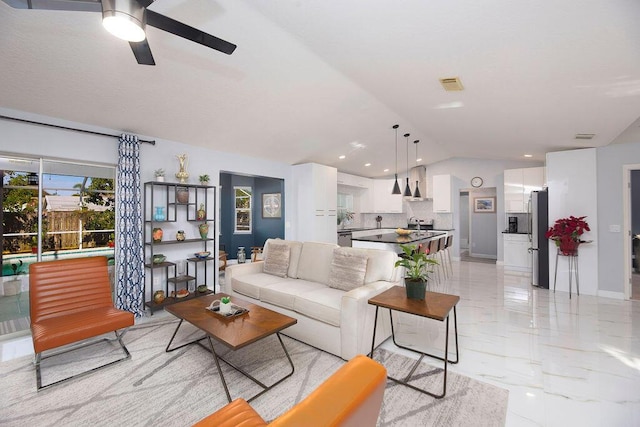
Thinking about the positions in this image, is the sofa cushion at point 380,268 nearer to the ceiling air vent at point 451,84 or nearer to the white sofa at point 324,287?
the white sofa at point 324,287

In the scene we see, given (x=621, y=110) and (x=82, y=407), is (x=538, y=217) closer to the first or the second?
(x=621, y=110)

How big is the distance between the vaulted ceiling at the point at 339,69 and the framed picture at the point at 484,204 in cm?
367

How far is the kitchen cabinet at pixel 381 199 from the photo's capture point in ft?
29.2

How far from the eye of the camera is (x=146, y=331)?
333 centimetres

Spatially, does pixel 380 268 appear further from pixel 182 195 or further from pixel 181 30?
pixel 182 195

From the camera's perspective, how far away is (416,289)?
2447 millimetres

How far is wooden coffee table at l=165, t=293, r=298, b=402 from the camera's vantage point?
2.12 metres

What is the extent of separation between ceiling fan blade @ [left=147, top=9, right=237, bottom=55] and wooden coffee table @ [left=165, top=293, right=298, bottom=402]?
2023mm

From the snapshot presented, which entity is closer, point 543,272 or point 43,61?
point 43,61

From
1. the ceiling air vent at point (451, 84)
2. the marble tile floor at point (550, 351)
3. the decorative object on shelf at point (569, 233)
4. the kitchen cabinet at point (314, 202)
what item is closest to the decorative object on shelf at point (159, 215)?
the marble tile floor at point (550, 351)

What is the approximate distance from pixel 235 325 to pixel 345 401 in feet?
6.22

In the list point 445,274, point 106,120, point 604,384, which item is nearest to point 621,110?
point 604,384

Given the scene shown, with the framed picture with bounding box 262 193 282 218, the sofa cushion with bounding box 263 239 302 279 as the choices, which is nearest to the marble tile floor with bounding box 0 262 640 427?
the sofa cushion with bounding box 263 239 302 279

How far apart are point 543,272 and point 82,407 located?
6603 mm
